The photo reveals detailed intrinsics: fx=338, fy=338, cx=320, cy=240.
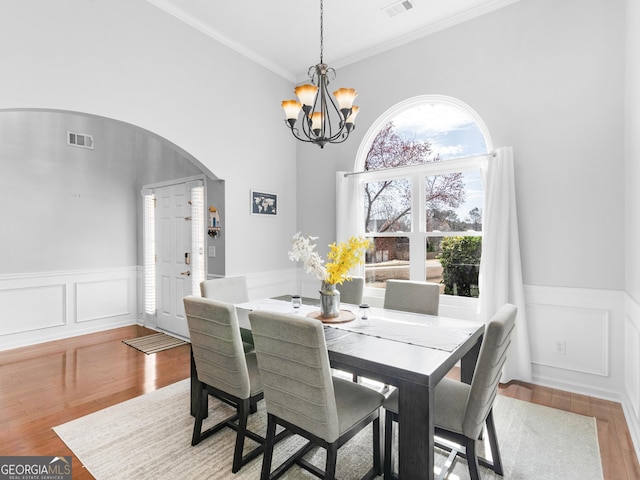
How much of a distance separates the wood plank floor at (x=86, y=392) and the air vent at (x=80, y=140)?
2.64 m

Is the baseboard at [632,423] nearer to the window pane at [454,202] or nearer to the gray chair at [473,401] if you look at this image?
the gray chair at [473,401]

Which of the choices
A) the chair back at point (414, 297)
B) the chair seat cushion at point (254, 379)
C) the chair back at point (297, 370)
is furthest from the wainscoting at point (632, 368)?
the chair seat cushion at point (254, 379)

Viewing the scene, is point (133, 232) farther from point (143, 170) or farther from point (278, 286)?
point (278, 286)

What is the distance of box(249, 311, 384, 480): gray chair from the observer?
148 cm

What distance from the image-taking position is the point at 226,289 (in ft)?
9.91

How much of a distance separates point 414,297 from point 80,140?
4.91 meters

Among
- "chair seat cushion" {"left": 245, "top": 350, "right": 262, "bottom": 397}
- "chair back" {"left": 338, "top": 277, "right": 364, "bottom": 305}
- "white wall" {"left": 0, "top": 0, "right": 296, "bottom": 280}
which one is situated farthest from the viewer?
"chair back" {"left": 338, "top": 277, "right": 364, "bottom": 305}

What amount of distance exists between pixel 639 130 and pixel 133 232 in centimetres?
585

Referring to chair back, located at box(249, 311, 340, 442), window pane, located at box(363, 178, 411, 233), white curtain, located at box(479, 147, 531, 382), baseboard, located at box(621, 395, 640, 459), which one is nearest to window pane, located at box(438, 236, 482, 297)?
white curtain, located at box(479, 147, 531, 382)

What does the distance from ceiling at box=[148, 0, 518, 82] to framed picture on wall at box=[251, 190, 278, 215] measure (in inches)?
65.0

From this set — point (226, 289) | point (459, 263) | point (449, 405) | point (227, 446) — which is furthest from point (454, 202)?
point (227, 446)

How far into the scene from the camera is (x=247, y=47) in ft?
13.1

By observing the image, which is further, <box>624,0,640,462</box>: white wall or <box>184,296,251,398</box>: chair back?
<box>624,0,640,462</box>: white wall

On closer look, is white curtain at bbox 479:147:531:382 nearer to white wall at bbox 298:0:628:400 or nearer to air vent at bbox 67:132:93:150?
white wall at bbox 298:0:628:400
